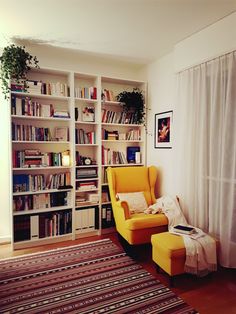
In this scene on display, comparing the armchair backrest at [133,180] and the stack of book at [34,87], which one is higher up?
the stack of book at [34,87]

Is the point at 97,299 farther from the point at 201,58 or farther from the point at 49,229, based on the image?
the point at 201,58

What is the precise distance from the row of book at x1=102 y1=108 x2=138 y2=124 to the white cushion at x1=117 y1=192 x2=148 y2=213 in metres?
1.23

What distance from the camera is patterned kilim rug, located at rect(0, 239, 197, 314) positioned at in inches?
77.0

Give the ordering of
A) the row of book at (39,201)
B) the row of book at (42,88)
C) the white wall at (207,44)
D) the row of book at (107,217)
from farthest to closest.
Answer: the row of book at (107,217)
the row of book at (39,201)
the row of book at (42,88)
the white wall at (207,44)

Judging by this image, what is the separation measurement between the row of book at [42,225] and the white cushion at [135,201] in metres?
0.86

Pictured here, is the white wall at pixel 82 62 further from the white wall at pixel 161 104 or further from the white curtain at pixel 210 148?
the white curtain at pixel 210 148

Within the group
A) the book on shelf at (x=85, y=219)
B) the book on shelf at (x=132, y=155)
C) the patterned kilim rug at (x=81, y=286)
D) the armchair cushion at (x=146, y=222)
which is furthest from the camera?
the book on shelf at (x=132, y=155)

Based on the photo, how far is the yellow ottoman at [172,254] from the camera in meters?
2.22

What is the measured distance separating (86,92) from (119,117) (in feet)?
2.25

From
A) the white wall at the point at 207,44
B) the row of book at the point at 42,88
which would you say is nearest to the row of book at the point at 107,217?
the row of book at the point at 42,88

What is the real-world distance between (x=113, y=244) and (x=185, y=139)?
1752mm

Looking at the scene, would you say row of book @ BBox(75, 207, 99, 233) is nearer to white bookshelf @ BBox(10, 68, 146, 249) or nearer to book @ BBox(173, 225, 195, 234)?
white bookshelf @ BBox(10, 68, 146, 249)

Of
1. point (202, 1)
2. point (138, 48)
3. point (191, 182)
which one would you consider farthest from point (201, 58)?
point (191, 182)

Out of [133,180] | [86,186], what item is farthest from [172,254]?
[86,186]
